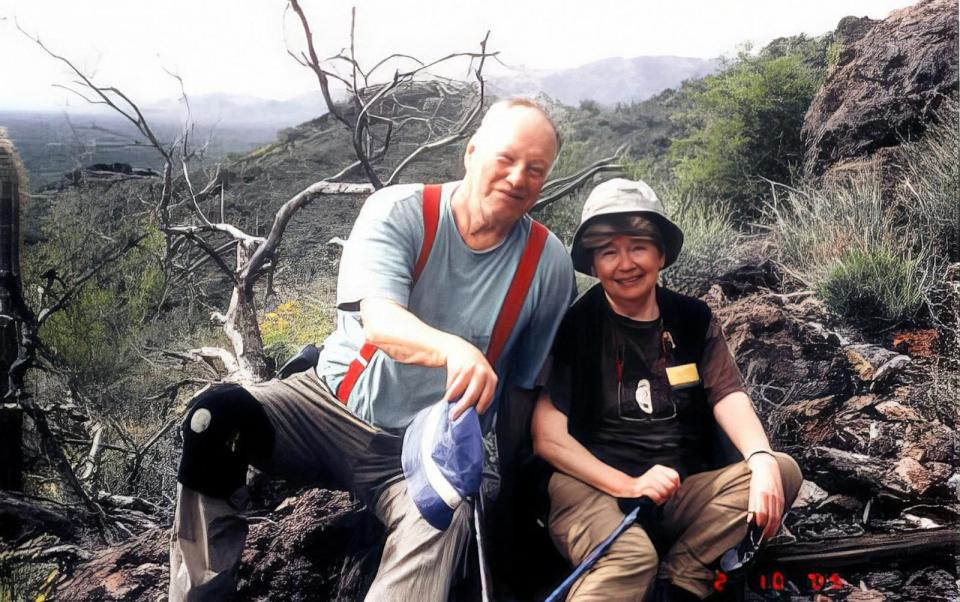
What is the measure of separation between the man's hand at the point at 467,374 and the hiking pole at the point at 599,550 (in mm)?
605

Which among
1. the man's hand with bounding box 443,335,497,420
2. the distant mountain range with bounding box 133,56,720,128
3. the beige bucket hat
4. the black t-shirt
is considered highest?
the distant mountain range with bounding box 133,56,720,128

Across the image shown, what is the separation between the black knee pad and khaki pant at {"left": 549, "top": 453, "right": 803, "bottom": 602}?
95 centimetres

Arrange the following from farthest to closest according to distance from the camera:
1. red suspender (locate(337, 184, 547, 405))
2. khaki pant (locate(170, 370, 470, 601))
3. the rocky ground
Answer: the rocky ground, red suspender (locate(337, 184, 547, 405)), khaki pant (locate(170, 370, 470, 601))

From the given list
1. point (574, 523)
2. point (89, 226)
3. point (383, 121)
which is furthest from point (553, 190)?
point (89, 226)

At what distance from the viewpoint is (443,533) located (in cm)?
241

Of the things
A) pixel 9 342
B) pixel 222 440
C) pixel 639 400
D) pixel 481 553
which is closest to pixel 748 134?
pixel 639 400

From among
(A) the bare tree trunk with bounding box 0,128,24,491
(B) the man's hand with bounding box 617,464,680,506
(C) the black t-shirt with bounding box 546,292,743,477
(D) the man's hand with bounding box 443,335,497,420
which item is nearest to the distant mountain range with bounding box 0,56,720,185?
(A) the bare tree trunk with bounding box 0,128,24,491

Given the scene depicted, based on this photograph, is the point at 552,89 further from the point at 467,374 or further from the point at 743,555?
the point at 743,555

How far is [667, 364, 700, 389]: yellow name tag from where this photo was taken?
105 inches

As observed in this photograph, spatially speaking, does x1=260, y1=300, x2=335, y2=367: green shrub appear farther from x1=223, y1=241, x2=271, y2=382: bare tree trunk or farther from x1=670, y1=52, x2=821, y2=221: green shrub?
x1=670, y1=52, x2=821, y2=221: green shrub

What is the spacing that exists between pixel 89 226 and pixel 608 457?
1.90m

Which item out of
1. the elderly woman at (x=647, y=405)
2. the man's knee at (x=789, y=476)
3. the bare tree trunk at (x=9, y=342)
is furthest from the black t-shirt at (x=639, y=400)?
the bare tree trunk at (x=9, y=342)

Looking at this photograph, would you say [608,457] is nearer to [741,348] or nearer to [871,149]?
[741,348]

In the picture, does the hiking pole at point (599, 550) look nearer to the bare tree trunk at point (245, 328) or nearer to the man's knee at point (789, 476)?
the man's knee at point (789, 476)
